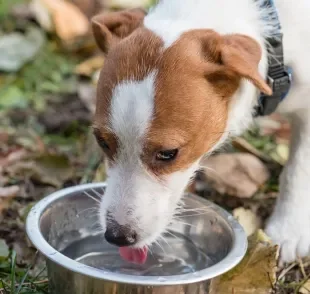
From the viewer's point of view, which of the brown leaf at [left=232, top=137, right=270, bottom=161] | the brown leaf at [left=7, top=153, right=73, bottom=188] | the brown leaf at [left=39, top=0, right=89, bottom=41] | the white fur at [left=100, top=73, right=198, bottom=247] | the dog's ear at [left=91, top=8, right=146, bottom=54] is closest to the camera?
the white fur at [left=100, top=73, right=198, bottom=247]

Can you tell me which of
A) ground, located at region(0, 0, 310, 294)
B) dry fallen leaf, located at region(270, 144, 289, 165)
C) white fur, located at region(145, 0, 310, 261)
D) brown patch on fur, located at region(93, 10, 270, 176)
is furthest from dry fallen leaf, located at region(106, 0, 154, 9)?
brown patch on fur, located at region(93, 10, 270, 176)

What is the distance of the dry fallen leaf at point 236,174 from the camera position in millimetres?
2971

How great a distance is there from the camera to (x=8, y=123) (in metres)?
3.61

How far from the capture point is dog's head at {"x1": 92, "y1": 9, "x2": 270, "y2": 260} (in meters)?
2.07

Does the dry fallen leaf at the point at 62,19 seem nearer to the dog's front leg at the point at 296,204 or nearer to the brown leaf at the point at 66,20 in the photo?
the brown leaf at the point at 66,20

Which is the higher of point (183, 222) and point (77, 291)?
point (77, 291)

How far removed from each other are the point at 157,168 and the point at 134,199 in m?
0.12

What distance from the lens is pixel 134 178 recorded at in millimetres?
2131

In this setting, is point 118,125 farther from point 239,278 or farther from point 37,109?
point 37,109

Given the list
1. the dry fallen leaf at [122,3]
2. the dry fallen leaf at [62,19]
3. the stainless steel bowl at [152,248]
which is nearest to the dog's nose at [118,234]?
the stainless steel bowl at [152,248]

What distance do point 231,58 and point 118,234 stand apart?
25.3 inches

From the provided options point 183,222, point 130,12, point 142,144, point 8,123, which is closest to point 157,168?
point 142,144

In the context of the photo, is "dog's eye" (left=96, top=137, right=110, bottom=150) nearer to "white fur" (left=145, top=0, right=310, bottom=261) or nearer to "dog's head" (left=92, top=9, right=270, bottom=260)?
"dog's head" (left=92, top=9, right=270, bottom=260)

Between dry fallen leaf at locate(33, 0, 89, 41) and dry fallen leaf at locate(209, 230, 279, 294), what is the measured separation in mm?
2772
